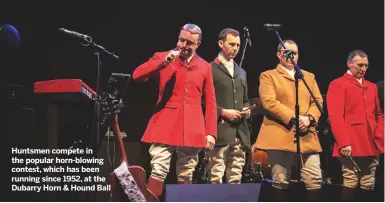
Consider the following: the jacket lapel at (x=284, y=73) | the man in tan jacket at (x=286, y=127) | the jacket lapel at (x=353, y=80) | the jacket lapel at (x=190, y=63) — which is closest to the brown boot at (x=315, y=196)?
the man in tan jacket at (x=286, y=127)

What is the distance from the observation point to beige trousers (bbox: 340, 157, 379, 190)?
172 inches

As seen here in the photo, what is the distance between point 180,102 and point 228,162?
68cm

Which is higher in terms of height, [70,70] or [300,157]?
[70,70]

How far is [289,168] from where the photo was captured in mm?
4152

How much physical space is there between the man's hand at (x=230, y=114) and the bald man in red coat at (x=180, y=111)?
18 cm

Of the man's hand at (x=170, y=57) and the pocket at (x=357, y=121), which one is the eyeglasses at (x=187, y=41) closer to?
the man's hand at (x=170, y=57)

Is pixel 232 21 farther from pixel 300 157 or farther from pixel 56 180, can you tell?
pixel 56 180

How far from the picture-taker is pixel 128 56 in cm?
565

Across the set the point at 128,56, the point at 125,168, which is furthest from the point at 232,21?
the point at 125,168

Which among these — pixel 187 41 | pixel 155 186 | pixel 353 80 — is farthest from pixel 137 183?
pixel 353 80

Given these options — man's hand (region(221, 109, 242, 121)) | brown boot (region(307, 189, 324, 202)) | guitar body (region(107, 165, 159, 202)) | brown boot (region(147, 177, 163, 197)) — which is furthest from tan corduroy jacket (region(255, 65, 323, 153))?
guitar body (region(107, 165, 159, 202))

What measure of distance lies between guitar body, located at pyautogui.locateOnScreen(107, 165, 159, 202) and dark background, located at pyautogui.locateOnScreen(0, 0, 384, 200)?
4.77ft

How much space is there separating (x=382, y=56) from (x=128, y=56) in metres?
2.76

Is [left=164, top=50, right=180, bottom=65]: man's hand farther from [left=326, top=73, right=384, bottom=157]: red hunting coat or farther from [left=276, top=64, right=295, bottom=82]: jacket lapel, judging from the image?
[left=326, top=73, right=384, bottom=157]: red hunting coat
